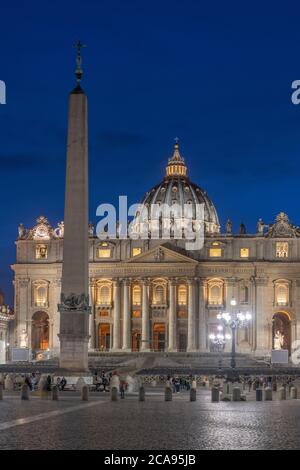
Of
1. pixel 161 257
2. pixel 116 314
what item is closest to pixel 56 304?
pixel 116 314

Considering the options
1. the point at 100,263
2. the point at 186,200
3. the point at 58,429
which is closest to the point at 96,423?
the point at 58,429

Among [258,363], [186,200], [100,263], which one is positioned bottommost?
[258,363]

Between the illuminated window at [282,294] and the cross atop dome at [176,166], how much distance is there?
45.7 metres

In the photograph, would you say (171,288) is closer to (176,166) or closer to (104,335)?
(104,335)

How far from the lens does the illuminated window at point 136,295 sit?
118 m

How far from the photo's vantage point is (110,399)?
4059 centimetres

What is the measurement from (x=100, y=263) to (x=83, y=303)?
75555 mm

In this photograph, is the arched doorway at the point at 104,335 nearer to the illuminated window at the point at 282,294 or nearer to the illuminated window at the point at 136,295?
the illuminated window at the point at 136,295

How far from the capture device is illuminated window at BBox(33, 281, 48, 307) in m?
120

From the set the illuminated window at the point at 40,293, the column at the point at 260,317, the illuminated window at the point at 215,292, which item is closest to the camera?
the column at the point at 260,317

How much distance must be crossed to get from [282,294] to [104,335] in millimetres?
20671

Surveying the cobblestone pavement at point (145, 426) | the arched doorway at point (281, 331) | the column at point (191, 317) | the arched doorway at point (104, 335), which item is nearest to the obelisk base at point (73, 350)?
the cobblestone pavement at point (145, 426)

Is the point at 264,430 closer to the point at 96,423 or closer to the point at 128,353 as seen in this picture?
the point at 96,423
